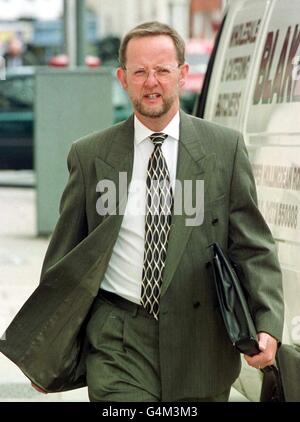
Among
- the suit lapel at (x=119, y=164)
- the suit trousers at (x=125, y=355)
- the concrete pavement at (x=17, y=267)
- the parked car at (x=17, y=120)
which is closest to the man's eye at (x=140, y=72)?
the suit lapel at (x=119, y=164)

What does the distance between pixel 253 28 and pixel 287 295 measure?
1480 mm

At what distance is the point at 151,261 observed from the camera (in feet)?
14.3

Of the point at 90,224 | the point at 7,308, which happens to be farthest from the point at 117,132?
the point at 7,308

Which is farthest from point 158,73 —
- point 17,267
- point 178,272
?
point 17,267

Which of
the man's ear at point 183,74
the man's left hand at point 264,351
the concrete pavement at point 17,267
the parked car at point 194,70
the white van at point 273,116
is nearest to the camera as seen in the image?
the man's left hand at point 264,351

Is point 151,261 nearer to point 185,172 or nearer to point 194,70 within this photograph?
point 185,172

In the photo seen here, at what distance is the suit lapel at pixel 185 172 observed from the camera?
171 inches

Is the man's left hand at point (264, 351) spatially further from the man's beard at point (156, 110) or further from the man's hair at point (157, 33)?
the man's hair at point (157, 33)

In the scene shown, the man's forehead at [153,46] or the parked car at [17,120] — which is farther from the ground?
the man's forehead at [153,46]

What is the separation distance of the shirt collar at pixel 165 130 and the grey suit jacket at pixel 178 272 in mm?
24

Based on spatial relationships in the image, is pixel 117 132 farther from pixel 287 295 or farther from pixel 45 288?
pixel 287 295

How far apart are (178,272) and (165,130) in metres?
0.47

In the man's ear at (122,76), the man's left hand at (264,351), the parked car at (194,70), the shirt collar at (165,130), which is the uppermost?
the man's ear at (122,76)

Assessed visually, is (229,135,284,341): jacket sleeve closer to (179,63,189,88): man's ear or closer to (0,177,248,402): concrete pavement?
(179,63,189,88): man's ear
